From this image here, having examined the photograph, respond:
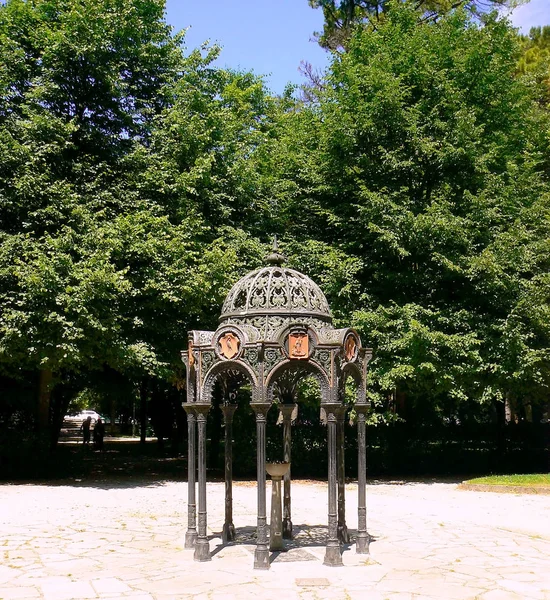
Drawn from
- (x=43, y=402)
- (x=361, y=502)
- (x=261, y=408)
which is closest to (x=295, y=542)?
(x=361, y=502)

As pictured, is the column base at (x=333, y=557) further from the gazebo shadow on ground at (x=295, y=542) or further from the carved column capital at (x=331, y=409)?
the carved column capital at (x=331, y=409)

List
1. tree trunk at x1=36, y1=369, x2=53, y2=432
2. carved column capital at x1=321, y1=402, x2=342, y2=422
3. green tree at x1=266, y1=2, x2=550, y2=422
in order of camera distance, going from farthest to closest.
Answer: tree trunk at x1=36, y1=369, x2=53, y2=432 < green tree at x1=266, y1=2, x2=550, y2=422 < carved column capital at x1=321, y1=402, x2=342, y2=422

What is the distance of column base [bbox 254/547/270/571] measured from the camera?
8172 millimetres

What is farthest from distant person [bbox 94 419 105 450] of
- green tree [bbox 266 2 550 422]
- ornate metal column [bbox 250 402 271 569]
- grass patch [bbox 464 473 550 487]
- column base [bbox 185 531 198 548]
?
ornate metal column [bbox 250 402 271 569]

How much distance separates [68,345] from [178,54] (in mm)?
10897

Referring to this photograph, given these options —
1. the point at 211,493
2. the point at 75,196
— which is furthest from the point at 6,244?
the point at 211,493

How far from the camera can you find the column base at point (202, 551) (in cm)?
861

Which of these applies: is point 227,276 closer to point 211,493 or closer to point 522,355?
point 211,493

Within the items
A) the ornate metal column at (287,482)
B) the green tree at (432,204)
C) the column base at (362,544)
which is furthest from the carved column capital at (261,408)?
the green tree at (432,204)

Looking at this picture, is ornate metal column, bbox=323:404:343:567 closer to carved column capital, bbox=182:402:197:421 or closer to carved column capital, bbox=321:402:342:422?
carved column capital, bbox=321:402:342:422

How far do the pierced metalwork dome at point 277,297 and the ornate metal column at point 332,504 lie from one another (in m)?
1.36

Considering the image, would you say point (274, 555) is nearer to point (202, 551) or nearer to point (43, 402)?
point (202, 551)

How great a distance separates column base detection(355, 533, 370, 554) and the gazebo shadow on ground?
0.23 m

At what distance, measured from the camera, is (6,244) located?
55.6ft
